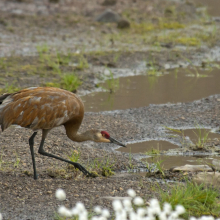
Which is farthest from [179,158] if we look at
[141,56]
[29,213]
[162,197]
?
[141,56]

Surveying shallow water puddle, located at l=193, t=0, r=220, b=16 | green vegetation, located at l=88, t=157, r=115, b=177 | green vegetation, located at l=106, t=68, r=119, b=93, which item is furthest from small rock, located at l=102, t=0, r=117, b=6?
green vegetation, located at l=88, t=157, r=115, b=177

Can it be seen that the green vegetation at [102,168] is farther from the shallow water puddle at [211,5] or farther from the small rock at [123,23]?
the shallow water puddle at [211,5]

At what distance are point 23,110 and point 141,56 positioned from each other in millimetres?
8028

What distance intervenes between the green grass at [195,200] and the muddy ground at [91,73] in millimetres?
541

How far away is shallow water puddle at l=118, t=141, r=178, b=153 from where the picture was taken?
6859 mm

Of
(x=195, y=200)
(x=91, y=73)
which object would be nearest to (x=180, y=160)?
(x=195, y=200)

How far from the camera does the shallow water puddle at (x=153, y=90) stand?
30.8 ft

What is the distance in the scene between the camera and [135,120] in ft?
26.9

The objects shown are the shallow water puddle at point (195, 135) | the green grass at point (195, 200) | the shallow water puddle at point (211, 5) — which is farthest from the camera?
the shallow water puddle at point (211, 5)

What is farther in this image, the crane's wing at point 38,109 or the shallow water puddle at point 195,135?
the shallow water puddle at point 195,135

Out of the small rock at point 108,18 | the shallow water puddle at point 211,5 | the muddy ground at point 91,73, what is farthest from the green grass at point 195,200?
the shallow water puddle at point 211,5

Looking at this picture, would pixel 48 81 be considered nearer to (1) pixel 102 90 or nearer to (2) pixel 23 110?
(1) pixel 102 90

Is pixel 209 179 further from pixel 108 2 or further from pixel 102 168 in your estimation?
pixel 108 2

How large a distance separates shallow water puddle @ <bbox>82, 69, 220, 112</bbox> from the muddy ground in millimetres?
472
